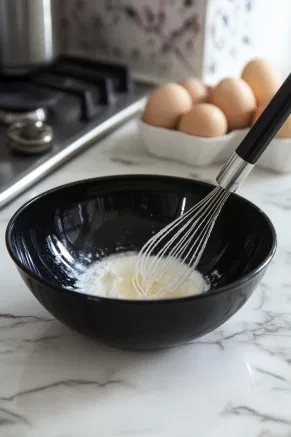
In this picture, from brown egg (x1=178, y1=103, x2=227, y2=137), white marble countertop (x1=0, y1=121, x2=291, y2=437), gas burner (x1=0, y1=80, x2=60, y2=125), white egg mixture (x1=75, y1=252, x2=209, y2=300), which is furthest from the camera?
gas burner (x1=0, y1=80, x2=60, y2=125)

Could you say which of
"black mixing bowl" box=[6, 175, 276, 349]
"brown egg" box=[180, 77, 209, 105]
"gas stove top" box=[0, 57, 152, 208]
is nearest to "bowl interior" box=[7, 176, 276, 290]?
"black mixing bowl" box=[6, 175, 276, 349]

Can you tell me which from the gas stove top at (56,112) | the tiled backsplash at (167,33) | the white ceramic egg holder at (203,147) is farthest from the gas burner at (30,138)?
the tiled backsplash at (167,33)

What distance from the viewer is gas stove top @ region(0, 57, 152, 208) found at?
0.84 meters

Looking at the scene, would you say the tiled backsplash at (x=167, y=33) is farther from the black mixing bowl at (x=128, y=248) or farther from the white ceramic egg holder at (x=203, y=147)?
the black mixing bowl at (x=128, y=248)

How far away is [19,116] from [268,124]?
0.50 m

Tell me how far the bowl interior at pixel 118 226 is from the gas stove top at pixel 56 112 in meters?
0.16

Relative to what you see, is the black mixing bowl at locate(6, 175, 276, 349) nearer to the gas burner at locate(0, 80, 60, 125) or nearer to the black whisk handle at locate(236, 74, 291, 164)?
the black whisk handle at locate(236, 74, 291, 164)

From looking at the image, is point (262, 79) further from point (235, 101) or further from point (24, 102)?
point (24, 102)

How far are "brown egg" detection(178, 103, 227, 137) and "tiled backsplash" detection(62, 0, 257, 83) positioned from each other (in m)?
0.26

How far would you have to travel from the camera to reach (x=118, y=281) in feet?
1.97

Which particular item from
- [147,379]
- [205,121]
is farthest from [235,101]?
[147,379]

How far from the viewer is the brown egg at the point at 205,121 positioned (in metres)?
0.83

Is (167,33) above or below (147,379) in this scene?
above

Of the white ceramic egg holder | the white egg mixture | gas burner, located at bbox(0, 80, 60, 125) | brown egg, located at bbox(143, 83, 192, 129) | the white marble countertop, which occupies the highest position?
brown egg, located at bbox(143, 83, 192, 129)
